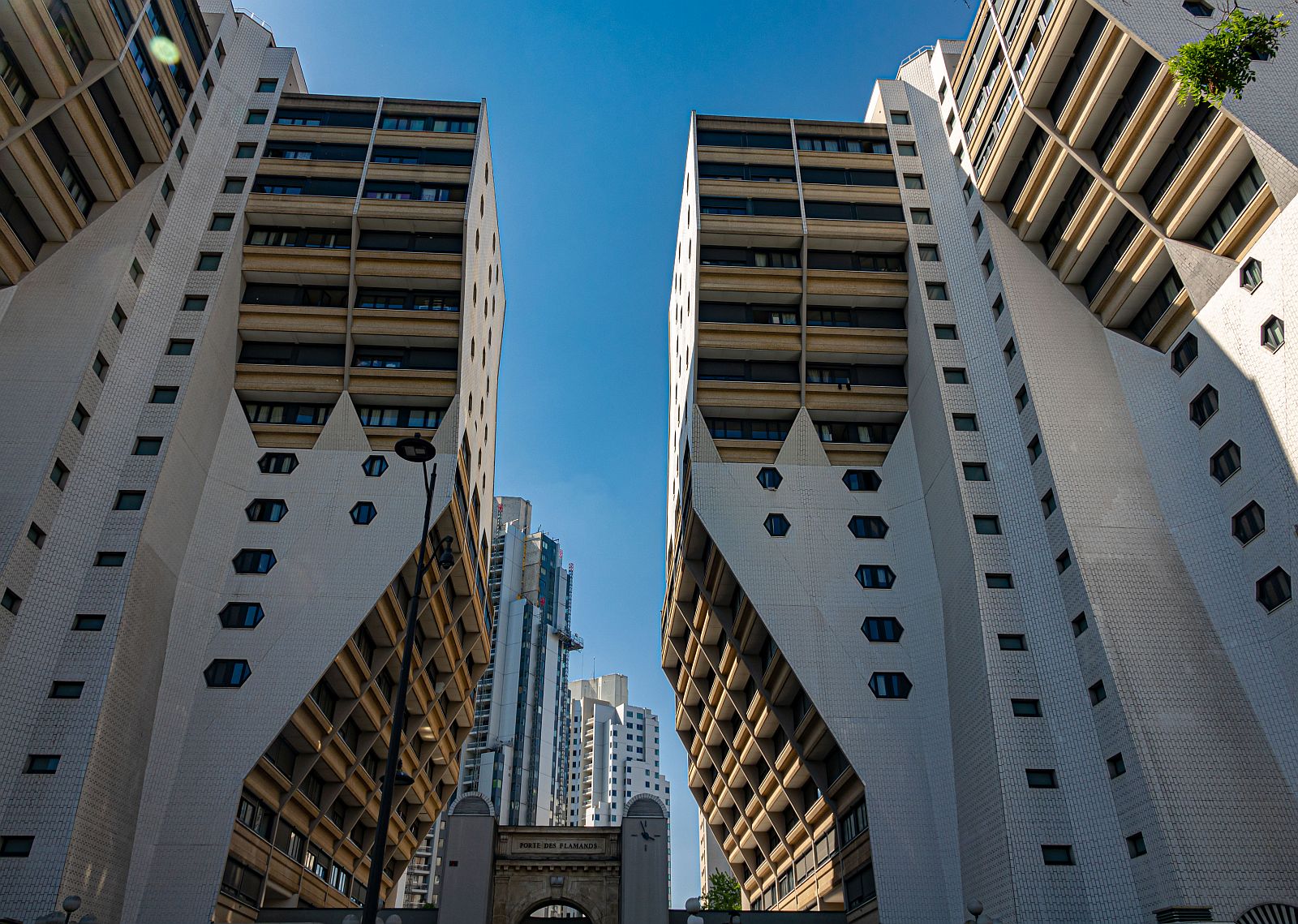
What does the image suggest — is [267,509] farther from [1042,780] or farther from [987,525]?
[1042,780]

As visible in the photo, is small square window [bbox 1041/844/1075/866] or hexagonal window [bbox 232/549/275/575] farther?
hexagonal window [bbox 232/549/275/575]

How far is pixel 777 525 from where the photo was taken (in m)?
40.3

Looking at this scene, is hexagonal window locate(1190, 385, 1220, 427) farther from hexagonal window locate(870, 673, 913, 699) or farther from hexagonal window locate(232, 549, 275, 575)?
hexagonal window locate(232, 549, 275, 575)

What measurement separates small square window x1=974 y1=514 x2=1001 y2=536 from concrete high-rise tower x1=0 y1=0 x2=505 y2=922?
797 inches

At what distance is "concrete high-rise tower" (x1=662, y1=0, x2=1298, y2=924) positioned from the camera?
27.9 meters

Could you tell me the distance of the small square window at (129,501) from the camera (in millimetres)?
34428

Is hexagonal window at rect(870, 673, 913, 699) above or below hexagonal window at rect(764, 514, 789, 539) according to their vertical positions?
below

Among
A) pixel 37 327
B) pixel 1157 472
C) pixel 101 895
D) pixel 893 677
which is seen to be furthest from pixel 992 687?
pixel 37 327

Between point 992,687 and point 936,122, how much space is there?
94.2ft

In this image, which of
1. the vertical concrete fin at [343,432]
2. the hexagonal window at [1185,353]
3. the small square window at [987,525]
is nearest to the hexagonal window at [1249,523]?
the hexagonal window at [1185,353]

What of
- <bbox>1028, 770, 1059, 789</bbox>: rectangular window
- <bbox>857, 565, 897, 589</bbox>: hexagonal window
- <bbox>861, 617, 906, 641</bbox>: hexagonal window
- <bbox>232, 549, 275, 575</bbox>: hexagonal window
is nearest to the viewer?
<bbox>1028, 770, 1059, 789</bbox>: rectangular window

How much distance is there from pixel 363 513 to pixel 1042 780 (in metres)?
26.5

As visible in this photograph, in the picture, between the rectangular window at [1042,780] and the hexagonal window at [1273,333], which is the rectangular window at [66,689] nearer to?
the rectangular window at [1042,780]

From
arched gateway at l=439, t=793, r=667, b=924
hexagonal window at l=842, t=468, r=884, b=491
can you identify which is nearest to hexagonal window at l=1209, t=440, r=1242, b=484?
hexagonal window at l=842, t=468, r=884, b=491
